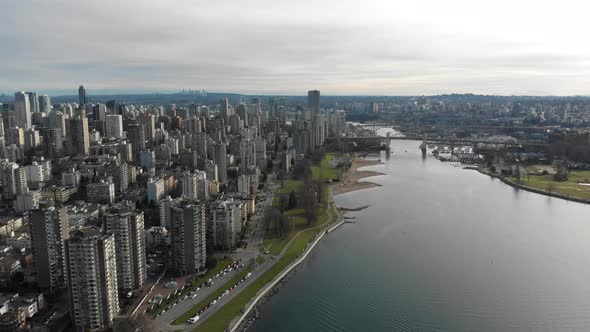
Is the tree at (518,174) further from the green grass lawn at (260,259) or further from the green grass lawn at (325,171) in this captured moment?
the green grass lawn at (260,259)

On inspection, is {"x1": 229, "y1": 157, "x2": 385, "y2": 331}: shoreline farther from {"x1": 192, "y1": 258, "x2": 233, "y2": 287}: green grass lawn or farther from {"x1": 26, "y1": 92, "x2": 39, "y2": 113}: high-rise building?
{"x1": 26, "y1": 92, "x2": 39, "y2": 113}: high-rise building

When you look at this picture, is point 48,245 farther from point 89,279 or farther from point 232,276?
point 232,276

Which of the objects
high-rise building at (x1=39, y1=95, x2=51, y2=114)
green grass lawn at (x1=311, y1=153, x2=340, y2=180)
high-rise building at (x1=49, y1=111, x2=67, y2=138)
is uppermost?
high-rise building at (x1=39, y1=95, x2=51, y2=114)

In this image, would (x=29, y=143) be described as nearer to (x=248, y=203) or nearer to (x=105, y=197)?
(x=105, y=197)

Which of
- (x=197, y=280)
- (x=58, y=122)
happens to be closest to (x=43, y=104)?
(x=58, y=122)

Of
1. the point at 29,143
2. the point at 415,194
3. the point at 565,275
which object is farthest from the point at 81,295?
the point at 29,143

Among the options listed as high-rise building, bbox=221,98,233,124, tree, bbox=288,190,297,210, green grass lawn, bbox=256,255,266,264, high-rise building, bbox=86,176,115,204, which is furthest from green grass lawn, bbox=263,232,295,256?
high-rise building, bbox=221,98,233,124
